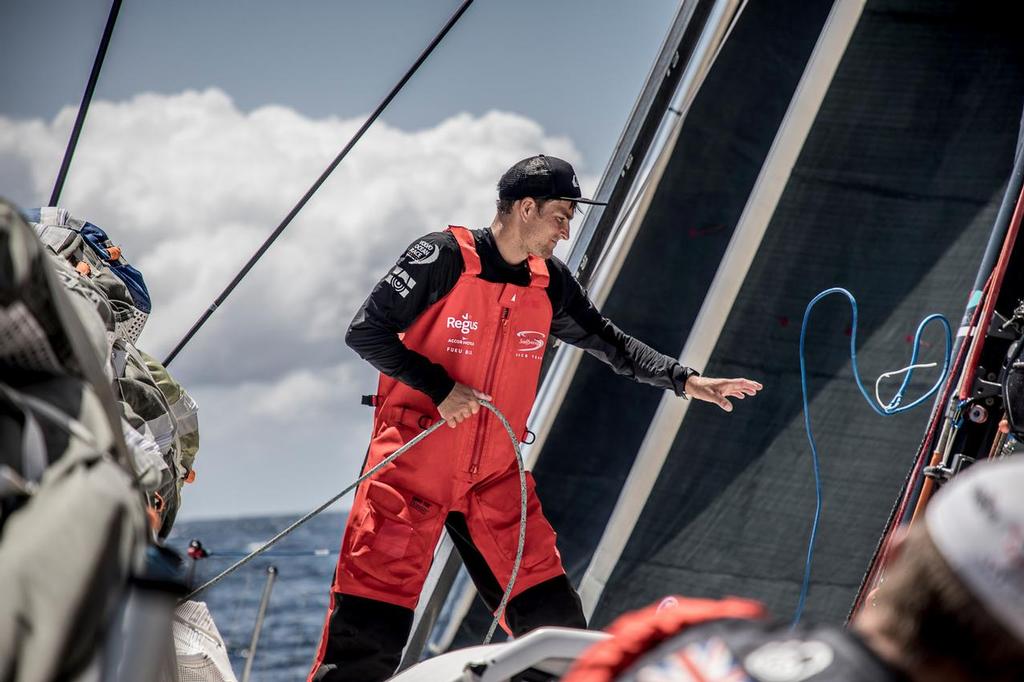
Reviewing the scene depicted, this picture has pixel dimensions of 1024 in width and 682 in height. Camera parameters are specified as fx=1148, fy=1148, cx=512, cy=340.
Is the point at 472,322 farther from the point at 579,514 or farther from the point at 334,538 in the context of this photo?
the point at 334,538

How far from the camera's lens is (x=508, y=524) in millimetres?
2832

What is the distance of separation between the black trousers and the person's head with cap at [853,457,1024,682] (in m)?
1.90

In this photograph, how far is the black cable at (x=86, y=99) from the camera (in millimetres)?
2791

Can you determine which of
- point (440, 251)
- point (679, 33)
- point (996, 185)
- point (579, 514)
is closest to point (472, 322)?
point (440, 251)

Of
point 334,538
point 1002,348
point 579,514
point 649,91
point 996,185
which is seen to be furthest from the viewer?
point 334,538

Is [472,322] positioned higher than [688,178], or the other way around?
[688,178]

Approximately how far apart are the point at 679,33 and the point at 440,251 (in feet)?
5.55

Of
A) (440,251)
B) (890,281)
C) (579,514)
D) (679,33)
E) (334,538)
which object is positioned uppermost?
(679,33)

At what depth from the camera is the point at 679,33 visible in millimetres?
3963

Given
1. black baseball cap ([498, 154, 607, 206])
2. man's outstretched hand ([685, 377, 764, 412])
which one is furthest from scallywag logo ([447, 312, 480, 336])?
man's outstretched hand ([685, 377, 764, 412])

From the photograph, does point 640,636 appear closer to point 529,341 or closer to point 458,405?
point 458,405

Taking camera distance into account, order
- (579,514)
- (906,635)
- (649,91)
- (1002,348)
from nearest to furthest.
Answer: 1. (906,635)
2. (1002,348)
3. (649,91)
4. (579,514)

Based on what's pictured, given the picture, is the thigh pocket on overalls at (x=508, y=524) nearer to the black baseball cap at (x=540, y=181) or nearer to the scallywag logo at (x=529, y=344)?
the scallywag logo at (x=529, y=344)

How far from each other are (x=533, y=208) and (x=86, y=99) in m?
1.12
